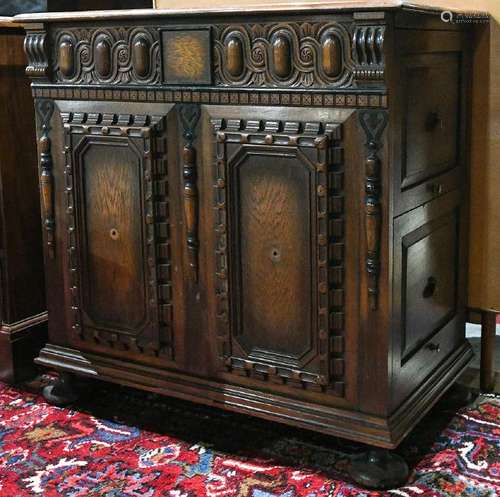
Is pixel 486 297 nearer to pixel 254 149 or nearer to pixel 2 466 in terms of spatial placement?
pixel 254 149

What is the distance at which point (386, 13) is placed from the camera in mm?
1601

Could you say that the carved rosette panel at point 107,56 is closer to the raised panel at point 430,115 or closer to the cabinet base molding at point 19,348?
the raised panel at point 430,115

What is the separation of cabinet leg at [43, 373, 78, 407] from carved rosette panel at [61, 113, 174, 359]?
0.55 ft

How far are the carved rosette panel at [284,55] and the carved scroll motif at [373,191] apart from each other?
0.09m

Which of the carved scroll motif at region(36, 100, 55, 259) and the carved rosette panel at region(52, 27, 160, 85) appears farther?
the carved scroll motif at region(36, 100, 55, 259)

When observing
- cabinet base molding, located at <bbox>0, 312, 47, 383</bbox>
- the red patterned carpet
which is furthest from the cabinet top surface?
the red patterned carpet

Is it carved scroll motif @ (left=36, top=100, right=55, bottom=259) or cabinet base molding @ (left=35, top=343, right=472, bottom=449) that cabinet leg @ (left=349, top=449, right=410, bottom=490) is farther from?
carved scroll motif @ (left=36, top=100, right=55, bottom=259)

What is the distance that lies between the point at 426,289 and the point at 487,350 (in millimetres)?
420

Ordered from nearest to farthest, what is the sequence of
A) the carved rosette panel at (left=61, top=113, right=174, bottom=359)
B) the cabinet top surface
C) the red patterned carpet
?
the cabinet top surface, the red patterned carpet, the carved rosette panel at (left=61, top=113, right=174, bottom=359)

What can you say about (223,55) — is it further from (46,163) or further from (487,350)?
(487,350)

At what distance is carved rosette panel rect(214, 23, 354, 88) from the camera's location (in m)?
1.68

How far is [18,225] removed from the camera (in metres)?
2.40

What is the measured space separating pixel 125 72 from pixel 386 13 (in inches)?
25.7

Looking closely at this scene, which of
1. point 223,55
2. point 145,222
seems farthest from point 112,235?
point 223,55
